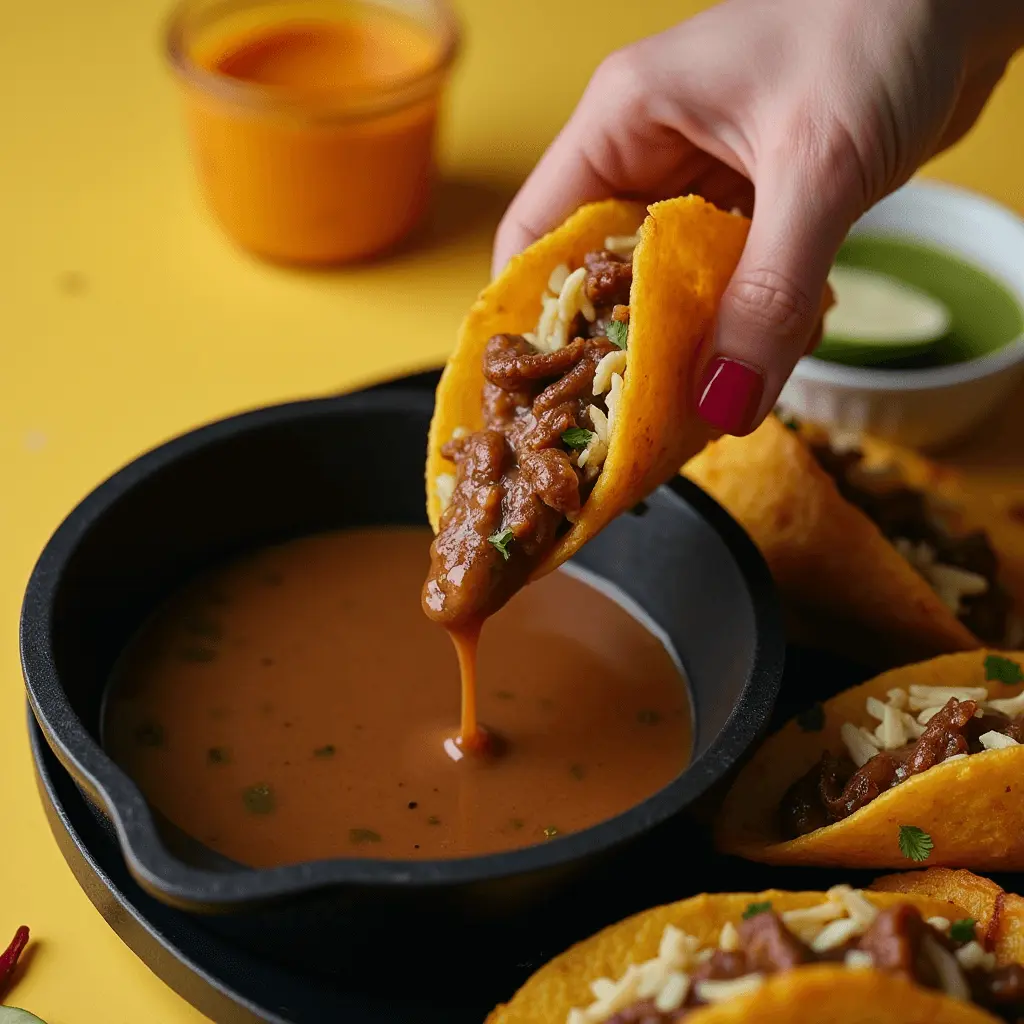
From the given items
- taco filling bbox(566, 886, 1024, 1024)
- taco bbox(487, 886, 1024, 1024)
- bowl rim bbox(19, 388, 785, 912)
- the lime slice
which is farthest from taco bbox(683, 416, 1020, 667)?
taco filling bbox(566, 886, 1024, 1024)

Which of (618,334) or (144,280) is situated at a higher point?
(618,334)

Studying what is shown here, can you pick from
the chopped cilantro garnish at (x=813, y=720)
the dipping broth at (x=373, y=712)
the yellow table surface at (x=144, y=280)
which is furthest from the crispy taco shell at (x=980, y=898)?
the yellow table surface at (x=144, y=280)

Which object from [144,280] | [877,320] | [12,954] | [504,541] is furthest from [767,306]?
[144,280]

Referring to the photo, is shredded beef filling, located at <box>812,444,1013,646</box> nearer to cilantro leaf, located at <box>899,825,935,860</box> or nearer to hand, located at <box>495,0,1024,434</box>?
hand, located at <box>495,0,1024,434</box>

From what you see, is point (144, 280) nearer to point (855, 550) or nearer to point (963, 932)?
point (855, 550)

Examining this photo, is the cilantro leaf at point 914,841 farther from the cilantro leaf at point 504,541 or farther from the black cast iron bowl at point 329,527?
the cilantro leaf at point 504,541

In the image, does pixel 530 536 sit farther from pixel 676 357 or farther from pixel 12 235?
pixel 12 235
